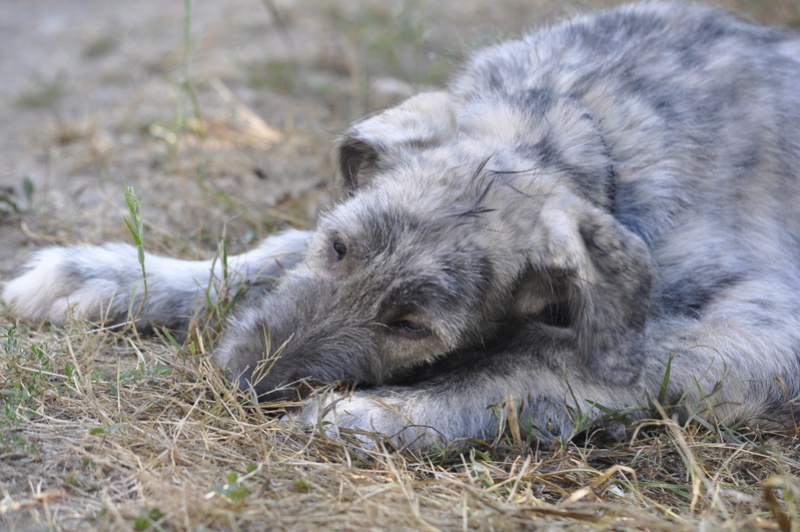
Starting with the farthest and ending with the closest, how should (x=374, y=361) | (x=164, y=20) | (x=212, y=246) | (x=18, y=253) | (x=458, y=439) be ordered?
(x=164, y=20)
(x=212, y=246)
(x=18, y=253)
(x=374, y=361)
(x=458, y=439)

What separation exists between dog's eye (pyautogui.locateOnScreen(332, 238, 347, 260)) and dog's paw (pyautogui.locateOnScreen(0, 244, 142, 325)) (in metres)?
1.04

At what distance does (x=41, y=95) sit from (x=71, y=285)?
152 inches

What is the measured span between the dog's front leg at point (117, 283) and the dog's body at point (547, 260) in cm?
1

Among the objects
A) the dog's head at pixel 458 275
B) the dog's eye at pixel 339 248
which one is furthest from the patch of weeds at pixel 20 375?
the dog's eye at pixel 339 248

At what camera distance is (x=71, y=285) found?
149 inches

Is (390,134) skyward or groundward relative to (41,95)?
skyward

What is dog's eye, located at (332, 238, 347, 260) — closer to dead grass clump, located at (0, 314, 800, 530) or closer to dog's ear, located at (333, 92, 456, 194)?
dog's ear, located at (333, 92, 456, 194)

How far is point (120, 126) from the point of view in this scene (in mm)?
6410

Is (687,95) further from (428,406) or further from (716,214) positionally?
(428,406)

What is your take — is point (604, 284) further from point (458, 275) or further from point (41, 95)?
point (41, 95)

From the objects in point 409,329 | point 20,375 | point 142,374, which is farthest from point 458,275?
point 20,375

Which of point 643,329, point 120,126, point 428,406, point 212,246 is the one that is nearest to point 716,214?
point 643,329

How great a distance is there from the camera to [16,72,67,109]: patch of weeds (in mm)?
6887

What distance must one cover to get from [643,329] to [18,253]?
3.37m
